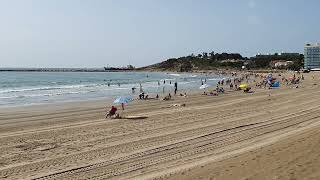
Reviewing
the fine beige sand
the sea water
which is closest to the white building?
the sea water

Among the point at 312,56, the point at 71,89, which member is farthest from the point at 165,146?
the point at 312,56

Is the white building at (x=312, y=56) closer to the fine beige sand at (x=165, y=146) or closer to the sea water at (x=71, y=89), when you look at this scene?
the sea water at (x=71, y=89)

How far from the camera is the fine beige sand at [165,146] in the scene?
10453 millimetres

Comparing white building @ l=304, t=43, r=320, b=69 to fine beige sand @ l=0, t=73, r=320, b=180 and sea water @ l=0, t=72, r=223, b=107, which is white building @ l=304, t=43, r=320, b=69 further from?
fine beige sand @ l=0, t=73, r=320, b=180

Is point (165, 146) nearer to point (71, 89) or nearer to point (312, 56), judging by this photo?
point (71, 89)

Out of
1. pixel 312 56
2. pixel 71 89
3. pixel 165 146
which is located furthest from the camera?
pixel 312 56

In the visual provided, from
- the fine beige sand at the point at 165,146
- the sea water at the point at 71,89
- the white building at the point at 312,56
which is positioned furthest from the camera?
the white building at the point at 312,56

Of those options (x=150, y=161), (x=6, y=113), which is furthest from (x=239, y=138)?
Answer: (x=6, y=113)

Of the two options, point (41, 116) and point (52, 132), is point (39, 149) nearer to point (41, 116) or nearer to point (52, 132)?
point (52, 132)

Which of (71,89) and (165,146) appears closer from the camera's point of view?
(165,146)

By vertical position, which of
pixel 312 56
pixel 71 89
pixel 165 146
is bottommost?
pixel 71 89

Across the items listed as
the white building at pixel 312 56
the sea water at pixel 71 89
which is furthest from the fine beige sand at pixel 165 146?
the white building at pixel 312 56

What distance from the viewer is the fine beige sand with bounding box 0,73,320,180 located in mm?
10453

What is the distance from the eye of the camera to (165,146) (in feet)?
47.2
